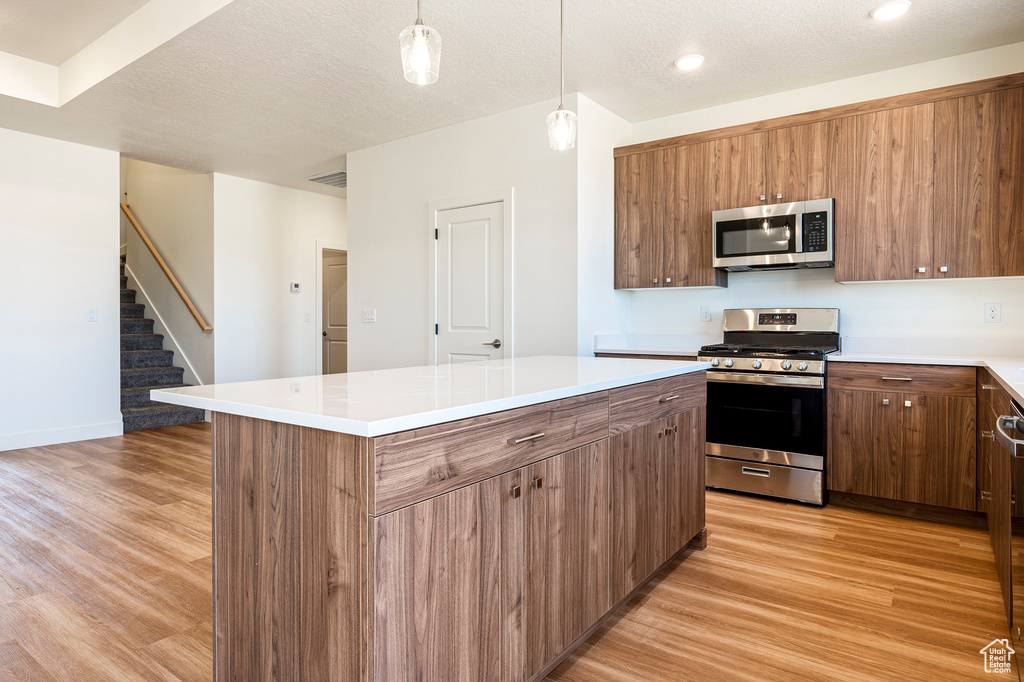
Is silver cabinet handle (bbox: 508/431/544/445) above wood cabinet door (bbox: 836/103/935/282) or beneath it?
Answer: beneath

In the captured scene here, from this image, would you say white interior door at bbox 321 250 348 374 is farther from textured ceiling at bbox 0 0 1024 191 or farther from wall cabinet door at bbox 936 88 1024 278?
wall cabinet door at bbox 936 88 1024 278

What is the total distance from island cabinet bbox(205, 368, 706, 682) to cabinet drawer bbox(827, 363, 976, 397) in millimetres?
1996

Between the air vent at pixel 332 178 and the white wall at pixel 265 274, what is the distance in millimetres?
611

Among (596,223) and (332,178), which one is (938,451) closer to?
(596,223)

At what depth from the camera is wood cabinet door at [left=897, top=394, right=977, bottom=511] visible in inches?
116

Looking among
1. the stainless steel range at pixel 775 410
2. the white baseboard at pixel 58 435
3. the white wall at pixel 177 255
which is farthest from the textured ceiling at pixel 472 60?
the white baseboard at pixel 58 435

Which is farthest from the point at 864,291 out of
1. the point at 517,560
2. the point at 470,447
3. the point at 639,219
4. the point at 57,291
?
the point at 57,291

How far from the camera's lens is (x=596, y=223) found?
414 cm

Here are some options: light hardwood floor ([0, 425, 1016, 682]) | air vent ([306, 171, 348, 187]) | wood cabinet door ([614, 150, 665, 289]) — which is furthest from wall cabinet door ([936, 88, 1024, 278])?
air vent ([306, 171, 348, 187])

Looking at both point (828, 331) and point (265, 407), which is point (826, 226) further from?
point (265, 407)

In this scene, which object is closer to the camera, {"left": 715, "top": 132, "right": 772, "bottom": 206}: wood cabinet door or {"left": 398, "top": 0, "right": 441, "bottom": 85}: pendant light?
{"left": 398, "top": 0, "right": 441, "bottom": 85}: pendant light

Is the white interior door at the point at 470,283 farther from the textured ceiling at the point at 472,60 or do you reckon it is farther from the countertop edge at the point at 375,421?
the countertop edge at the point at 375,421

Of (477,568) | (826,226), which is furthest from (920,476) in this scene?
(477,568)

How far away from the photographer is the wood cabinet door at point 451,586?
120 cm
